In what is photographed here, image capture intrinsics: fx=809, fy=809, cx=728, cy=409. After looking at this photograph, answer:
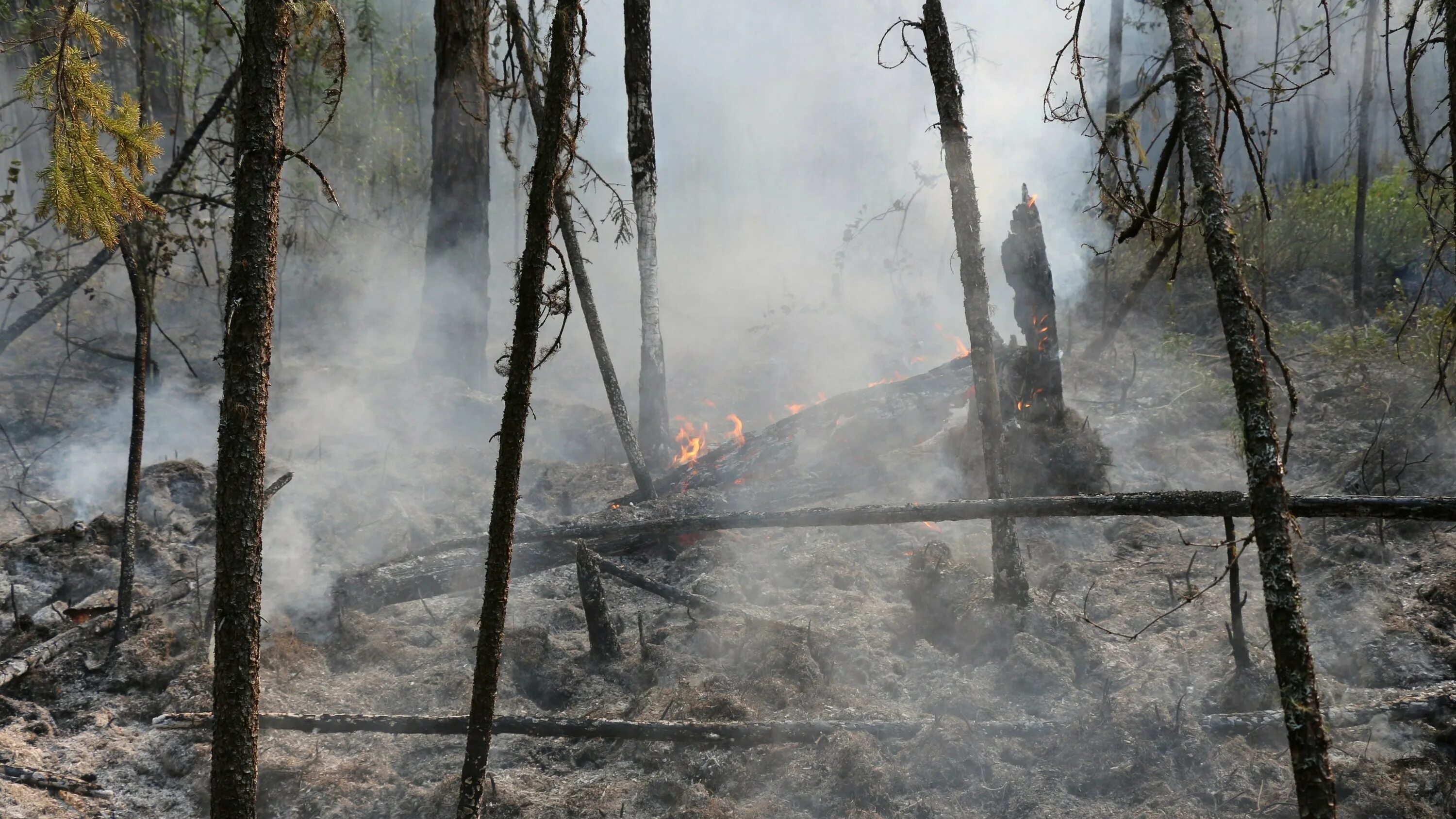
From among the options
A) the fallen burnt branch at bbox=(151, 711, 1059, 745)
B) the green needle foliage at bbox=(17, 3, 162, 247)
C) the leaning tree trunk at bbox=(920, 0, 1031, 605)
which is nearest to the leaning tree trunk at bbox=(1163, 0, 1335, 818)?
the fallen burnt branch at bbox=(151, 711, 1059, 745)

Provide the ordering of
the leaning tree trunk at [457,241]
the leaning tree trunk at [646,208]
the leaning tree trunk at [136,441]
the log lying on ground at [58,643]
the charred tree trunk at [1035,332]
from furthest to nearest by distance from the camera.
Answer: the leaning tree trunk at [457,241] < the leaning tree trunk at [646,208] < the charred tree trunk at [1035,332] < the leaning tree trunk at [136,441] < the log lying on ground at [58,643]

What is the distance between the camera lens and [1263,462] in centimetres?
306

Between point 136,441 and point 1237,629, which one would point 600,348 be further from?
point 1237,629

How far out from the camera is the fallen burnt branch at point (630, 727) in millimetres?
5164

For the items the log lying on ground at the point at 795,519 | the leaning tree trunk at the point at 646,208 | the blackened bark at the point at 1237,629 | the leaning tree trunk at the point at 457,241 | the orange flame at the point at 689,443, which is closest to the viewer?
the log lying on ground at the point at 795,519

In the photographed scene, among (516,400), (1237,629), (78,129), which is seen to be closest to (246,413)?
(516,400)

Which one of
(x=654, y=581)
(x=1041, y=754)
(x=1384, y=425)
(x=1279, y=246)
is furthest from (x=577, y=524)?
(x=1279, y=246)

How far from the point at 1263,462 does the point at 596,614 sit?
203 inches

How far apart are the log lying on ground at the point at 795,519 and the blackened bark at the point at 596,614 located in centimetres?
93

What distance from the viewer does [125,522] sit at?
6219 millimetres

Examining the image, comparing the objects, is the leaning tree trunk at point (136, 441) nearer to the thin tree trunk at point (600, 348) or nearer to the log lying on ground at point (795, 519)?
the log lying on ground at point (795, 519)

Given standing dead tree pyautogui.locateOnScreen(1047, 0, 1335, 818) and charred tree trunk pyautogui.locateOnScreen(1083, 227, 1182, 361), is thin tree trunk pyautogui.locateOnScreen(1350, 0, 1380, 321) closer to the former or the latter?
charred tree trunk pyautogui.locateOnScreen(1083, 227, 1182, 361)

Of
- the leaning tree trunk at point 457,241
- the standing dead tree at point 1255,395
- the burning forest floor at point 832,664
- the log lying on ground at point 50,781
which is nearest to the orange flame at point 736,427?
the leaning tree trunk at point 457,241

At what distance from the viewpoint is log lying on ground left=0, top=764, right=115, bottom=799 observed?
458 cm
